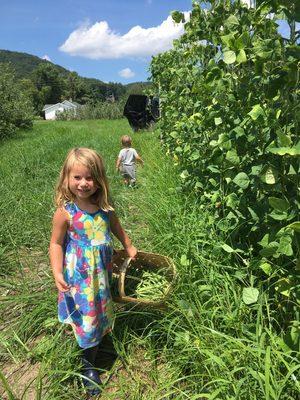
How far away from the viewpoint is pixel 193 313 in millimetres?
2236

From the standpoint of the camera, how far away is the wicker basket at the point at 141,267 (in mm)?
2289

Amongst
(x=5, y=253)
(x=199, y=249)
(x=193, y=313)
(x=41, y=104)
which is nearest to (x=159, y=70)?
(x=5, y=253)

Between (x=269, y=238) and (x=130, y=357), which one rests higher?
(x=269, y=238)

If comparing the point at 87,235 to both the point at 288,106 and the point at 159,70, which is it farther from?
the point at 159,70

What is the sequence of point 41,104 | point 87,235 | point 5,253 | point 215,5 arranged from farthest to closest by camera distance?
point 41,104 < point 5,253 < point 215,5 < point 87,235

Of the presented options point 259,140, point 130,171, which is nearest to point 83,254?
point 259,140

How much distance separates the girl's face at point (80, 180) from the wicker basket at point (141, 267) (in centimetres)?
52

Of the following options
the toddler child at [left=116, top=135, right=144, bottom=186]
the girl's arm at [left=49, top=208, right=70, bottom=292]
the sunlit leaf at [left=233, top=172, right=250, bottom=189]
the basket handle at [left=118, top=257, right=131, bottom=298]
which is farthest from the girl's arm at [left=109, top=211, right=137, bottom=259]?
the toddler child at [left=116, top=135, right=144, bottom=186]

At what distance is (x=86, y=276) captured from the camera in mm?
2125

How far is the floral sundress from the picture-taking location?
213 centimetres

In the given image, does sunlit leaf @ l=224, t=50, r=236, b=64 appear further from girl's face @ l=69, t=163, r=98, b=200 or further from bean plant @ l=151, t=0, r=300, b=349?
girl's face @ l=69, t=163, r=98, b=200

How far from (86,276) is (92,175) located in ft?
1.73

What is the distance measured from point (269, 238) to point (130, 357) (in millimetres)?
1003

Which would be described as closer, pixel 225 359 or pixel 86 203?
pixel 225 359
